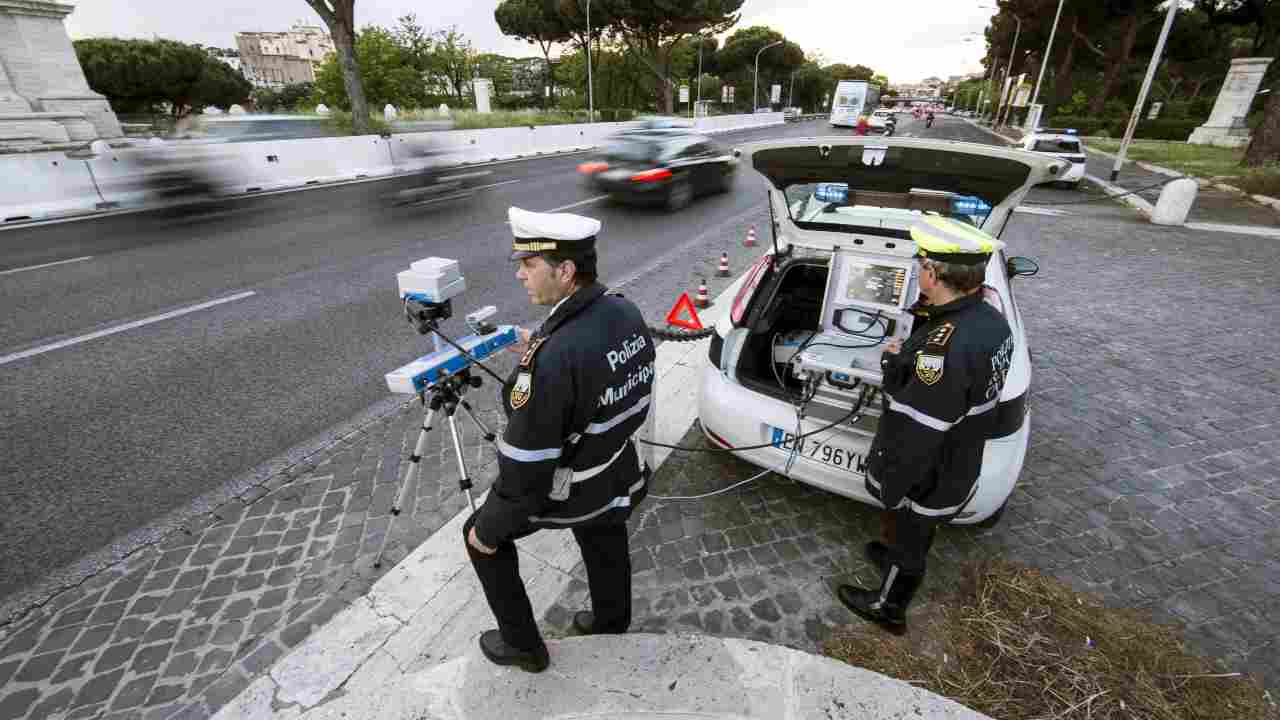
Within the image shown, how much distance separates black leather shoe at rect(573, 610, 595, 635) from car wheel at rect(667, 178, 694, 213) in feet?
35.5

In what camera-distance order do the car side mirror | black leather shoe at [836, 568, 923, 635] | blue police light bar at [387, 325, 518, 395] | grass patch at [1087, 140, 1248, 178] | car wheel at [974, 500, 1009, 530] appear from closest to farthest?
blue police light bar at [387, 325, 518, 395]
black leather shoe at [836, 568, 923, 635]
car wheel at [974, 500, 1009, 530]
the car side mirror
grass patch at [1087, 140, 1248, 178]

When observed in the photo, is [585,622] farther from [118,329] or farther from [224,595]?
[118,329]

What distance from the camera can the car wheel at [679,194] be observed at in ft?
40.5

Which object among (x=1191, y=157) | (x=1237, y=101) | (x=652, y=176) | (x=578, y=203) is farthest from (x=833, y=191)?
(x=1237, y=101)

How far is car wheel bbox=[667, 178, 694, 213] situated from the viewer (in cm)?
1235

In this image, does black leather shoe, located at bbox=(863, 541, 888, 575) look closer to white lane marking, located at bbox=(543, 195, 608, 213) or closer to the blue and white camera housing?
the blue and white camera housing

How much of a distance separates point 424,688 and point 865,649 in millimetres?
1953

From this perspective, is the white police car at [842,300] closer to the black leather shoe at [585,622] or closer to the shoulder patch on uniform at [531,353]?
the black leather shoe at [585,622]

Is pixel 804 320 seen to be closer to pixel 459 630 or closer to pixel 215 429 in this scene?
pixel 459 630

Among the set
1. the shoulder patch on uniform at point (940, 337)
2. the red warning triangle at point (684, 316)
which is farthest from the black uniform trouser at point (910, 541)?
the red warning triangle at point (684, 316)

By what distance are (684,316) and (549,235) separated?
4.05 meters

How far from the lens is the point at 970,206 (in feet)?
10.8

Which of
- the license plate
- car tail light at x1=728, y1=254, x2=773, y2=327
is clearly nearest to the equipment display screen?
car tail light at x1=728, y1=254, x2=773, y2=327

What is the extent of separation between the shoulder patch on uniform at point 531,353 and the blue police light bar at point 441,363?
1.99 feet
